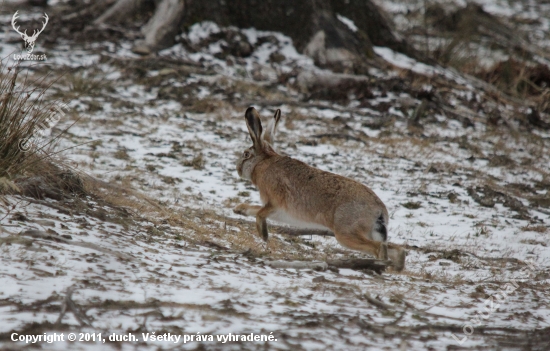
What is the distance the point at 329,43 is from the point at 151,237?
782 centimetres

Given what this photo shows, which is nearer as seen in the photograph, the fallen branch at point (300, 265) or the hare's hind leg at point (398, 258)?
the fallen branch at point (300, 265)

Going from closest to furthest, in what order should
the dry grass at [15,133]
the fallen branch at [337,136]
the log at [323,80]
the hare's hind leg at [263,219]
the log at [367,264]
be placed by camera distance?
the dry grass at [15,133] → the log at [367,264] → the hare's hind leg at [263,219] → the fallen branch at [337,136] → the log at [323,80]

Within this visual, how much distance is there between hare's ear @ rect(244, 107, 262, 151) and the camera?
5.26 m

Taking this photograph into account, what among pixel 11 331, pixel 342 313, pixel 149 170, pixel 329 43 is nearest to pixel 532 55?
pixel 329 43

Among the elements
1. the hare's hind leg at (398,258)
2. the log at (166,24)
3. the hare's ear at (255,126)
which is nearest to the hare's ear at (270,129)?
the hare's ear at (255,126)

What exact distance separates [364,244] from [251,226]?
1.40 metres

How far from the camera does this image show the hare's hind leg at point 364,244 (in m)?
4.46

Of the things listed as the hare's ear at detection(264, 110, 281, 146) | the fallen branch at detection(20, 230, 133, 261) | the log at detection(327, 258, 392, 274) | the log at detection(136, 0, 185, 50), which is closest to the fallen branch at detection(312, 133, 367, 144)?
the hare's ear at detection(264, 110, 281, 146)

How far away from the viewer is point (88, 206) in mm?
4758

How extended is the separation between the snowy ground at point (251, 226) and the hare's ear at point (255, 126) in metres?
0.77

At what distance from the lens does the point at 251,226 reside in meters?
5.57

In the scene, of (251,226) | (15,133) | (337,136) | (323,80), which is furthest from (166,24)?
(15,133)

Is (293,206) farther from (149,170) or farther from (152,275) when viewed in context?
(149,170)

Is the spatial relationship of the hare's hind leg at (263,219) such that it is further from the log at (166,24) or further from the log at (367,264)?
the log at (166,24)
